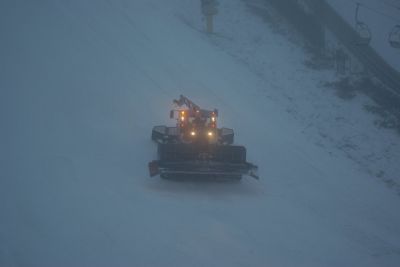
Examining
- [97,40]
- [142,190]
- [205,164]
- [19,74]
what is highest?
[97,40]

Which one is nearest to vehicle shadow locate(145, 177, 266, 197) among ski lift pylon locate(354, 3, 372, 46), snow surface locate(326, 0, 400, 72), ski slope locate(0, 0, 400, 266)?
ski slope locate(0, 0, 400, 266)

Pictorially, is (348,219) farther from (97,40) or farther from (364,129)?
(97,40)

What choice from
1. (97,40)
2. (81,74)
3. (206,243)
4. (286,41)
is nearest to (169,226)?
(206,243)

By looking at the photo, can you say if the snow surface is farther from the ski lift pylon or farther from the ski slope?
the ski slope

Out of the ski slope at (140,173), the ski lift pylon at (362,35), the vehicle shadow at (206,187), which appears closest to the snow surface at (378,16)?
the ski lift pylon at (362,35)

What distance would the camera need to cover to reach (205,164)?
12078 millimetres

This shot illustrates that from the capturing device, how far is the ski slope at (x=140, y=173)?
30.2ft

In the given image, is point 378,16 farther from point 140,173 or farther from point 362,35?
point 140,173

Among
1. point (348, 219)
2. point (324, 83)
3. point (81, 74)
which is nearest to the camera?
point (348, 219)

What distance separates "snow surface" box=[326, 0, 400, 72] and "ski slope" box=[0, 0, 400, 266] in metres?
9.15

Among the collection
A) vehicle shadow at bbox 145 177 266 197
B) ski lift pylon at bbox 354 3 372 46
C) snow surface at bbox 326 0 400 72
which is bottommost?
vehicle shadow at bbox 145 177 266 197

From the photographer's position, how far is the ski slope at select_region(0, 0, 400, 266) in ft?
30.2

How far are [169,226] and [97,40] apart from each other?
14.8m

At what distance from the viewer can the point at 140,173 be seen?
12.8 meters
